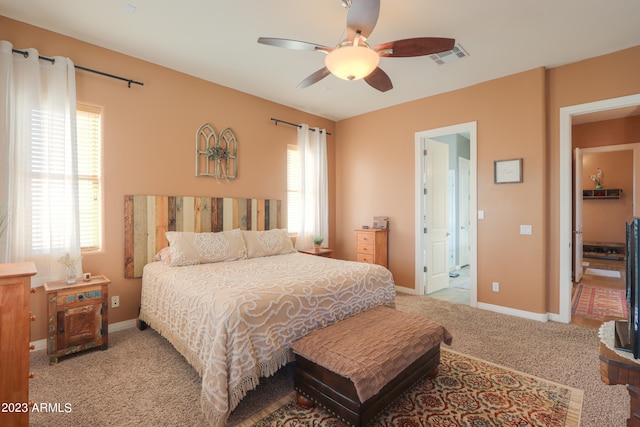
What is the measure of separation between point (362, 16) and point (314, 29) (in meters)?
0.98

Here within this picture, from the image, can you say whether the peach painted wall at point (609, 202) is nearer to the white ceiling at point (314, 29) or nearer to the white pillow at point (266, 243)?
the white ceiling at point (314, 29)

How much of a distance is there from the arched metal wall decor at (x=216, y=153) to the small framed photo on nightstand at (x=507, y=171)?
11.3 ft

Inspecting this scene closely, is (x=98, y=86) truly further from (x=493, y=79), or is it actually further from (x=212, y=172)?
(x=493, y=79)

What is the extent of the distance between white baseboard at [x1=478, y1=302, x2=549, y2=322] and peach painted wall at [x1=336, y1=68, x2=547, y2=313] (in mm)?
49

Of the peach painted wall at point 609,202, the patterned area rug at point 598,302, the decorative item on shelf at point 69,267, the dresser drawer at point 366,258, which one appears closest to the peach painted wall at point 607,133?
the peach painted wall at point 609,202

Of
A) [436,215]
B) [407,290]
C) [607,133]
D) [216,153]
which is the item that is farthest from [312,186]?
[607,133]

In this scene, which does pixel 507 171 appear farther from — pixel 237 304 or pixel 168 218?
pixel 168 218

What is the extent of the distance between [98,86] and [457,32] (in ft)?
11.7

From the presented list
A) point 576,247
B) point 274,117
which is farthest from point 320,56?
point 576,247

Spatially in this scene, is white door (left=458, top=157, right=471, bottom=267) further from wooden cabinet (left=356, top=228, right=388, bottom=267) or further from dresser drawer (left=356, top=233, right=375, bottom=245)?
dresser drawer (left=356, top=233, right=375, bottom=245)

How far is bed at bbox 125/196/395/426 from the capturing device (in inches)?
72.3

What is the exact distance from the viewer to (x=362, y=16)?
198 cm

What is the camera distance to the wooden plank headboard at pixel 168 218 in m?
3.28

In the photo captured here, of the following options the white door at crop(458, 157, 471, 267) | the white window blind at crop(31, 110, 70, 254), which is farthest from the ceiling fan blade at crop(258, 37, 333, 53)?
the white door at crop(458, 157, 471, 267)
